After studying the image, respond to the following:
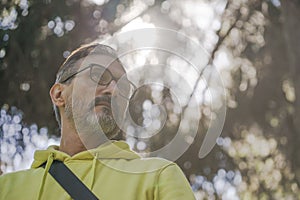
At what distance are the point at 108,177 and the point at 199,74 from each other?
325cm

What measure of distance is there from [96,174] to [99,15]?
4.06 metres

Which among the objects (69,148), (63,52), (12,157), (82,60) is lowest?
(12,157)

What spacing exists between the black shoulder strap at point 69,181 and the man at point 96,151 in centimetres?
1

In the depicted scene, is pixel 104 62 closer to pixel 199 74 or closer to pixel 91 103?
pixel 91 103

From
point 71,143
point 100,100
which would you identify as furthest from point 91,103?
point 71,143

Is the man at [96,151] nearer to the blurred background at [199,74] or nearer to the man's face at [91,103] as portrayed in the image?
the man's face at [91,103]

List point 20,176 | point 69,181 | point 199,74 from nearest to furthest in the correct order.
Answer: point 69,181 → point 20,176 → point 199,74

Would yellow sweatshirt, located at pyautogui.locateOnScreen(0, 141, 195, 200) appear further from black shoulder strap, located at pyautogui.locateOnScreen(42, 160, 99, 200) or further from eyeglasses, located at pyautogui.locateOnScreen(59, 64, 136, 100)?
eyeglasses, located at pyautogui.locateOnScreen(59, 64, 136, 100)

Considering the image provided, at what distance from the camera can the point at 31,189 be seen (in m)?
1.85

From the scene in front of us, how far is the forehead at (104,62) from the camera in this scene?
2080mm

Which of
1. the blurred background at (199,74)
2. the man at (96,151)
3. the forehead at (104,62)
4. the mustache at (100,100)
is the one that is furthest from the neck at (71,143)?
the blurred background at (199,74)

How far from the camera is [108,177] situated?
5.98ft

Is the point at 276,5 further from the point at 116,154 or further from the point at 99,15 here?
the point at 116,154

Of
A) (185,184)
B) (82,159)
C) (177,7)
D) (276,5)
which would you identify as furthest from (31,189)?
(177,7)
